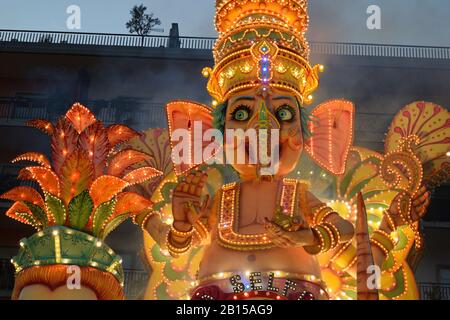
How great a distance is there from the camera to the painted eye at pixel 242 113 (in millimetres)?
5227

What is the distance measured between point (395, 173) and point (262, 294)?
1.71 m

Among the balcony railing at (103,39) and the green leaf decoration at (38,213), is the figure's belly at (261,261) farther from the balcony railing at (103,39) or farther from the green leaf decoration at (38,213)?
the balcony railing at (103,39)

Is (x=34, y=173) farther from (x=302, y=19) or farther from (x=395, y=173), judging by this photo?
(x=395, y=173)

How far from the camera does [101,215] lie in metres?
4.48

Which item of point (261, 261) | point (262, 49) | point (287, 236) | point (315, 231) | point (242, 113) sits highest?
point (262, 49)

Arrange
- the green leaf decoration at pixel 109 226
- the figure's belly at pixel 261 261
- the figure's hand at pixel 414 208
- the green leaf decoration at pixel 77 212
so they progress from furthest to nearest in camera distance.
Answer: the figure's hand at pixel 414 208, the figure's belly at pixel 261 261, the green leaf decoration at pixel 109 226, the green leaf decoration at pixel 77 212

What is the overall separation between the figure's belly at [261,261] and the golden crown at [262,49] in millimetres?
1253

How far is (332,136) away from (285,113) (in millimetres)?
706

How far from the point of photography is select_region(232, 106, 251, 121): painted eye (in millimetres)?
5227

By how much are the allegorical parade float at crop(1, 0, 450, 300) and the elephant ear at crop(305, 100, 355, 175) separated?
0.01 m

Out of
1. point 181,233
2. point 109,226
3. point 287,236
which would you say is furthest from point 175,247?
point 287,236

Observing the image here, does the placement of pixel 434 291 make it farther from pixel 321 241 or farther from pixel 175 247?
pixel 175 247

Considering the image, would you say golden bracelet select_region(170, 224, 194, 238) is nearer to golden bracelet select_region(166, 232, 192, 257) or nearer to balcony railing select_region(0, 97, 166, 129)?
golden bracelet select_region(166, 232, 192, 257)

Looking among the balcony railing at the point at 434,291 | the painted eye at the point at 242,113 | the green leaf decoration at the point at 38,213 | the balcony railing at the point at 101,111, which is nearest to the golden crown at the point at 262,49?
the painted eye at the point at 242,113
